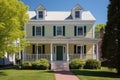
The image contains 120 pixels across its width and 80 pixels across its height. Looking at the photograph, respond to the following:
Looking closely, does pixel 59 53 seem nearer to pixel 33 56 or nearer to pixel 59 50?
pixel 59 50

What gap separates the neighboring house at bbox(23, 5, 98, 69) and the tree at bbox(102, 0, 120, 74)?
9892mm

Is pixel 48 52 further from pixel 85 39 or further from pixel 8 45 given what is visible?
pixel 8 45

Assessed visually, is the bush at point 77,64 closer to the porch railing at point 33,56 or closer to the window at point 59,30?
the porch railing at point 33,56

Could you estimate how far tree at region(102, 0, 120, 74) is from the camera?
29109 mm

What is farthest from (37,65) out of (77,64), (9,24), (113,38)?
(113,38)

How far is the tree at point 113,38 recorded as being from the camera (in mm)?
29109

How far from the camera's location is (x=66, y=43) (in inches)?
1594

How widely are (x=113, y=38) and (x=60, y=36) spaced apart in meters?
13.0

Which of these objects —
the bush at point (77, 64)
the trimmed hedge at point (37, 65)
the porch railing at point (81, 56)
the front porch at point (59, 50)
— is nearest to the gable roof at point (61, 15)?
the front porch at point (59, 50)

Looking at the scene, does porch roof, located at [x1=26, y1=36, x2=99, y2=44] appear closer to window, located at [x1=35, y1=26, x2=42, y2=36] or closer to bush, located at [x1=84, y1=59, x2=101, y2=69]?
window, located at [x1=35, y1=26, x2=42, y2=36]

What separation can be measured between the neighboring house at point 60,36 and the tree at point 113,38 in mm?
9892

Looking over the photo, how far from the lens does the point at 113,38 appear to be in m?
29.3

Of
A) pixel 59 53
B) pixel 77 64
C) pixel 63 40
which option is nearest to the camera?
pixel 77 64

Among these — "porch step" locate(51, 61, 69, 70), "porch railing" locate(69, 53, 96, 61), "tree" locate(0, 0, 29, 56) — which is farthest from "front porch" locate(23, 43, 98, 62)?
"tree" locate(0, 0, 29, 56)
